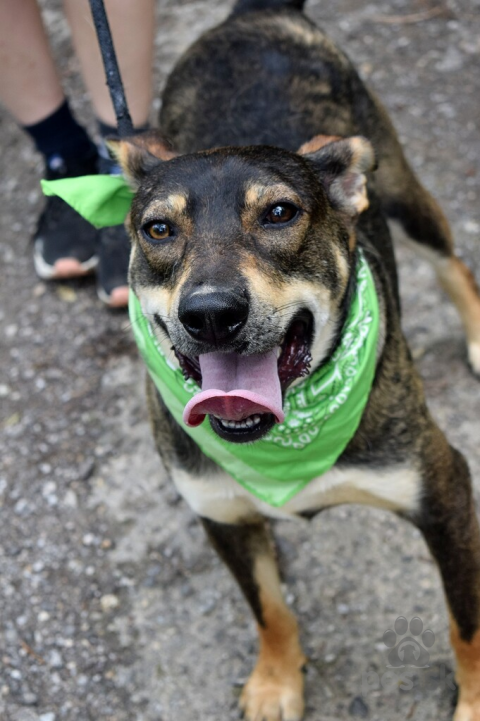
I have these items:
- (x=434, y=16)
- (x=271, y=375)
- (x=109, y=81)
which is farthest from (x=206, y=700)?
(x=434, y=16)

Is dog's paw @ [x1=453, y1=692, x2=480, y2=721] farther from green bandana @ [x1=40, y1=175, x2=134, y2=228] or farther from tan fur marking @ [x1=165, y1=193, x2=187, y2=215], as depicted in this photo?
green bandana @ [x1=40, y1=175, x2=134, y2=228]

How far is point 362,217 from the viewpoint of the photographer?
11.3 feet

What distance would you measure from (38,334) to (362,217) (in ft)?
7.45

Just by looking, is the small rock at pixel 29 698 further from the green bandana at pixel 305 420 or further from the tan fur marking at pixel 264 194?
the tan fur marking at pixel 264 194

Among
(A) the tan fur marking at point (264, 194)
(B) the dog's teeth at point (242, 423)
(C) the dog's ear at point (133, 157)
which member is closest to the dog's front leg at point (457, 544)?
(B) the dog's teeth at point (242, 423)

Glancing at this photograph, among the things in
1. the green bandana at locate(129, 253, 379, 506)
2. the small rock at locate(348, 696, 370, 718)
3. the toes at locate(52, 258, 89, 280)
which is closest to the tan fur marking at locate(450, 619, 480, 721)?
the small rock at locate(348, 696, 370, 718)

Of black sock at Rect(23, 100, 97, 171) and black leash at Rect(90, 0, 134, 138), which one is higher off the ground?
black leash at Rect(90, 0, 134, 138)

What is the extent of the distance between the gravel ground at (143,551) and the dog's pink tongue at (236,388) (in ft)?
4.87

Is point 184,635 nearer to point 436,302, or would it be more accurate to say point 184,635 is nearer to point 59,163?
point 436,302

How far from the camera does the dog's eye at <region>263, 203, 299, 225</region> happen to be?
8.47ft

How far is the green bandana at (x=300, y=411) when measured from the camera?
109 inches

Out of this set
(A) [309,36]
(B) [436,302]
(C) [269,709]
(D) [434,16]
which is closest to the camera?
(C) [269,709]

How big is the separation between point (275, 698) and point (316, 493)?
0.96 metres

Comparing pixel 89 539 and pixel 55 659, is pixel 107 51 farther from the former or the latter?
pixel 55 659
